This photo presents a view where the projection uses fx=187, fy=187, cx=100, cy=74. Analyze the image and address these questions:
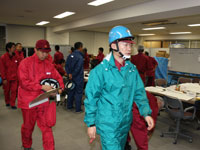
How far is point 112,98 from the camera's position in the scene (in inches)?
65.9

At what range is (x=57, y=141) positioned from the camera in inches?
132

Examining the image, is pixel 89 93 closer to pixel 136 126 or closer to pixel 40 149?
pixel 136 126

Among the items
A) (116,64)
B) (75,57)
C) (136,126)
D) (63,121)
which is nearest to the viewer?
(116,64)

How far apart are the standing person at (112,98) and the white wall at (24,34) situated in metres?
11.8

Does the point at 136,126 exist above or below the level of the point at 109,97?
below

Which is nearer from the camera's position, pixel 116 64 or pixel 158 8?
pixel 116 64

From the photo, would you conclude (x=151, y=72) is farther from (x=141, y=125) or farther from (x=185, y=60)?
(x=141, y=125)

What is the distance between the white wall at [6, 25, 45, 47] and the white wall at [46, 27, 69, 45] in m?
0.66

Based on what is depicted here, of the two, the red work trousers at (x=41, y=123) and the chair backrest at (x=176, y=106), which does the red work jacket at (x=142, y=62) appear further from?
the red work trousers at (x=41, y=123)

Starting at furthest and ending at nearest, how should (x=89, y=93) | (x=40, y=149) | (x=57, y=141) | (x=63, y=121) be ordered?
1. (x=63, y=121)
2. (x=57, y=141)
3. (x=40, y=149)
4. (x=89, y=93)

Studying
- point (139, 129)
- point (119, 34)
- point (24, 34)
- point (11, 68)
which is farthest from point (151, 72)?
point (24, 34)

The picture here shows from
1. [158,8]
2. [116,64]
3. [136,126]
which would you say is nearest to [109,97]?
[116,64]

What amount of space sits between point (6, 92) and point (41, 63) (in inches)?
130

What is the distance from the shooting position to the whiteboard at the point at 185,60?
6554 millimetres
